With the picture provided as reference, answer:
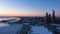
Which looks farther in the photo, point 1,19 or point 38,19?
point 38,19

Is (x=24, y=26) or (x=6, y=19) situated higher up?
(x=6, y=19)

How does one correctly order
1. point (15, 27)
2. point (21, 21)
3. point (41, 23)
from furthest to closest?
point (41, 23), point (21, 21), point (15, 27)

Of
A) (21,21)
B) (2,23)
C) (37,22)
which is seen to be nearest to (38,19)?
(37,22)

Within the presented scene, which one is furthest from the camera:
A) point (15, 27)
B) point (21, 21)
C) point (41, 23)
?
point (41, 23)

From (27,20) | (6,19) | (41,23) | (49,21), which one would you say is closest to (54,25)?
(49,21)

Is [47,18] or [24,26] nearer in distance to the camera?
[24,26]

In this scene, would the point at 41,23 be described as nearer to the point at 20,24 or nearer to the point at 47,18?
the point at 47,18

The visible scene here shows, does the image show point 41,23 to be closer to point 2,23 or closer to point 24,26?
point 24,26

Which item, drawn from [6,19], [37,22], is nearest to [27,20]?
[37,22]

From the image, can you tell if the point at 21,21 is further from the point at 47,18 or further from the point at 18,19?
the point at 47,18
